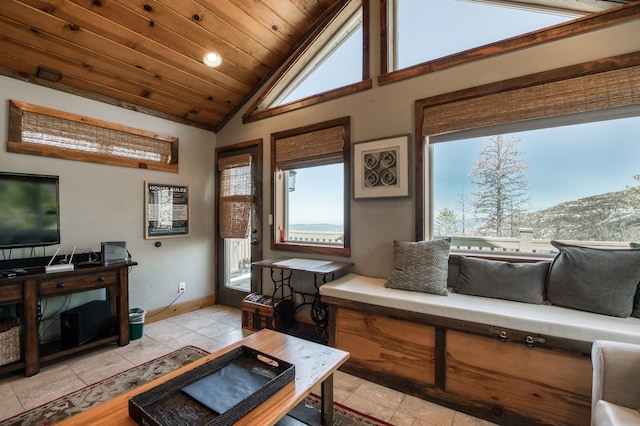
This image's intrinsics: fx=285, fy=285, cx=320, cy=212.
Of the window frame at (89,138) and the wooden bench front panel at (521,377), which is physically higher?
the window frame at (89,138)

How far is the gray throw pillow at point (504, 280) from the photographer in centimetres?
195

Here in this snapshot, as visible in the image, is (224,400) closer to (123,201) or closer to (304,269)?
(304,269)

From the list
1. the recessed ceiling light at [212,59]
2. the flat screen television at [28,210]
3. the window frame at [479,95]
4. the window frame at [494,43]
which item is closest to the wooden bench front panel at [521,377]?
the window frame at [479,95]

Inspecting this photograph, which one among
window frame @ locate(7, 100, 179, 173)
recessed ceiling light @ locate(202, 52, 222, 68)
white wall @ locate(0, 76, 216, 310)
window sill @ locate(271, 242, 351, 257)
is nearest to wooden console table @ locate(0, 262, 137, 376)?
white wall @ locate(0, 76, 216, 310)

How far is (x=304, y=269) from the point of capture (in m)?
2.61

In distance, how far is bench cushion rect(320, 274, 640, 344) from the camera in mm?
1494

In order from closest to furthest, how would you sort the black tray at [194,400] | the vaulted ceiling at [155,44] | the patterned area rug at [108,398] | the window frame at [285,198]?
the black tray at [194,400] → the patterned area rug at [108,398] → the vaulted ceiling at [155,44] → the window frame at [285,198]

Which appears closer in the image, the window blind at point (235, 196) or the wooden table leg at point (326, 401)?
the wooden table leg at point (326, 401)

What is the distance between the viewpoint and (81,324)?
2.52 m

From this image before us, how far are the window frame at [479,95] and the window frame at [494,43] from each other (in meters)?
0.25

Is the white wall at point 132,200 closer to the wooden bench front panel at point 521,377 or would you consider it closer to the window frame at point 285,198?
the window frame at point 285,198

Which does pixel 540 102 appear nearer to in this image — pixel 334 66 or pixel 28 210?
pixel 334 66

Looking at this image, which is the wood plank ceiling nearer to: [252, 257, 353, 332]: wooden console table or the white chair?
[252, 257, 353, 332]: wooden console table

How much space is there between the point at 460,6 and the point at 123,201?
3955 mm
